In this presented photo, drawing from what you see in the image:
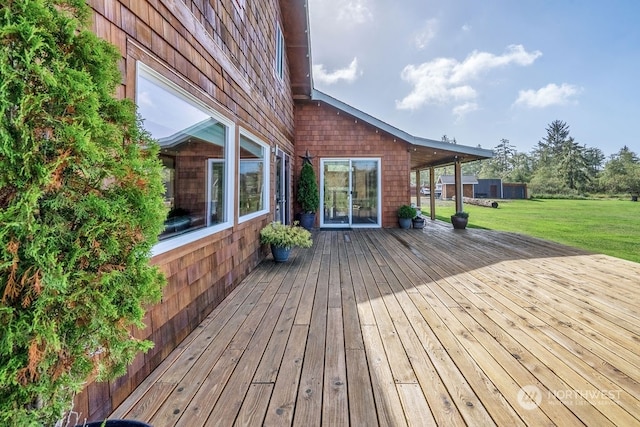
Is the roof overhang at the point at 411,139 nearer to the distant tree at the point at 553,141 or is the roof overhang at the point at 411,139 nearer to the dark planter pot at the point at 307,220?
the dark planter pot at the point at 307,220

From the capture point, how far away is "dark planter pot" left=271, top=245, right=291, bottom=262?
15.1ft

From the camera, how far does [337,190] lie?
8.75m

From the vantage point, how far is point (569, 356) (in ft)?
6.68

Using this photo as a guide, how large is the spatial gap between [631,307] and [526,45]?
17552 mm

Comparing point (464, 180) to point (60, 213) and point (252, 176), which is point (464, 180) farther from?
point (60, 213)

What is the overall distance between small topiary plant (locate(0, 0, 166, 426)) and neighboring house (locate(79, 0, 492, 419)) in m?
0.66

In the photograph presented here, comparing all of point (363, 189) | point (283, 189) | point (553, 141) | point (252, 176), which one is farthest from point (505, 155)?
point (252, 176)

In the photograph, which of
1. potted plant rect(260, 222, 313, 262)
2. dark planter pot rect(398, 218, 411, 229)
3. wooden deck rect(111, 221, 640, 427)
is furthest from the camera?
dark planter pot rect(398, 218, 411, 229)

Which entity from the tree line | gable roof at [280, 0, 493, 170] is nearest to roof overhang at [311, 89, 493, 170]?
gable roof at [280, 0, 493, 170]

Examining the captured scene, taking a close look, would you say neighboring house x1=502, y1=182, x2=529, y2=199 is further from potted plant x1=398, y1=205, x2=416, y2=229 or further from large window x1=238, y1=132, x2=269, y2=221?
large window x1=238, y1=132, x2=269, y2=221

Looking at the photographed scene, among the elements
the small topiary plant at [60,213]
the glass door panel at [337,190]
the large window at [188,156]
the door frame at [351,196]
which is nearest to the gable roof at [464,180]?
the door frame at [351,196]

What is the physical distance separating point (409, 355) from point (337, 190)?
22.7 ft

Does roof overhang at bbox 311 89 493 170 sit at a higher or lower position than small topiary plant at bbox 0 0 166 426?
higher

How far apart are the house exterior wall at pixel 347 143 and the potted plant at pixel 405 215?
27cm
